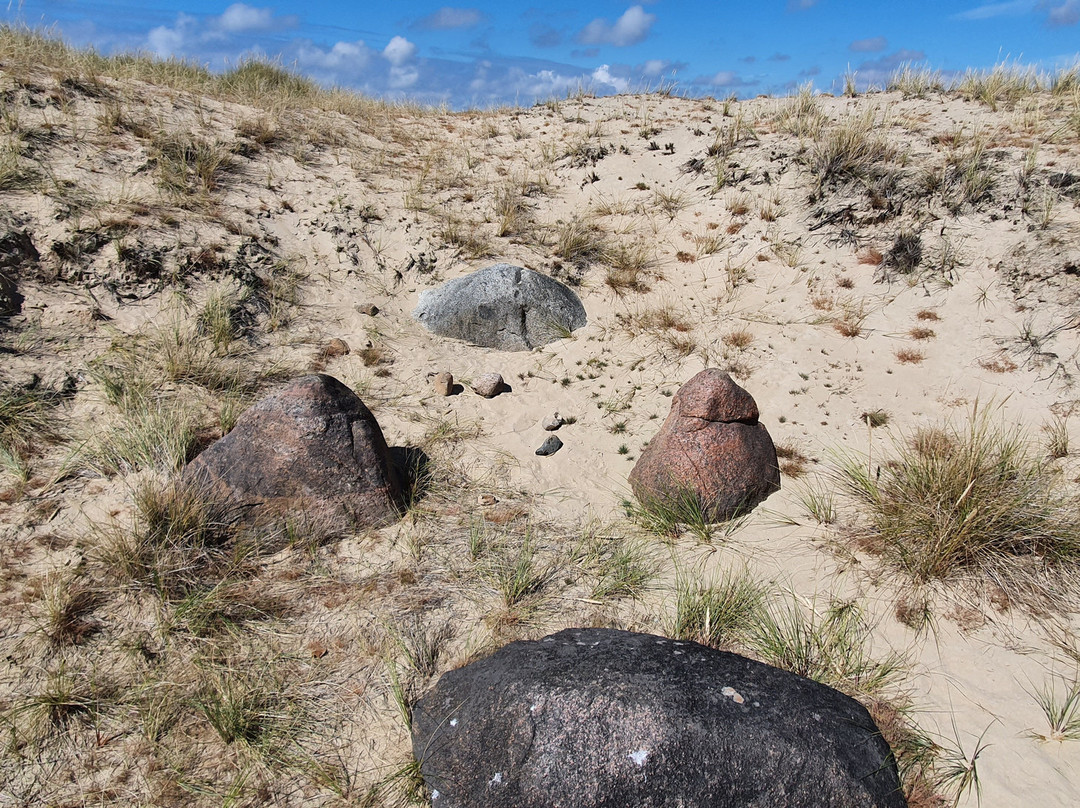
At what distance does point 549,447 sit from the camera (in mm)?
5457

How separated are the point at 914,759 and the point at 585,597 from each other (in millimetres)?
1833

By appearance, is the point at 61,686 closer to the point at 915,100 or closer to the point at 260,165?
the point at 260,165

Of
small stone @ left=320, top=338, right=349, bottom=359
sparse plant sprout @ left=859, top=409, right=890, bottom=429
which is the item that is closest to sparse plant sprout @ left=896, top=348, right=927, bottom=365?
sparse plant sprout @ left=859, top=409, right=890, bottom=429

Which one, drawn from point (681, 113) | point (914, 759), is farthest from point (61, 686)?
point (681, 113)

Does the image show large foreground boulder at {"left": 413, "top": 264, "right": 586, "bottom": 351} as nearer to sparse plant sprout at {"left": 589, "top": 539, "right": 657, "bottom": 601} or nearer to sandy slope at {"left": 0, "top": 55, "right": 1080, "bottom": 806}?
sandy slope at {"left": 0, "top": 55, "right": 1080, "bottom": 806}

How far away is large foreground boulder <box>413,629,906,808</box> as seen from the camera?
7.75ft

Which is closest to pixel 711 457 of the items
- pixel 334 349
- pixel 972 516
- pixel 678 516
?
pixel 678 516

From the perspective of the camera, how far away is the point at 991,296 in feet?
20.9

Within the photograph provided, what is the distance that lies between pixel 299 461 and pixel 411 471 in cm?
101

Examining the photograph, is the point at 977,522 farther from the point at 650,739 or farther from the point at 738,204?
the point at 738,204

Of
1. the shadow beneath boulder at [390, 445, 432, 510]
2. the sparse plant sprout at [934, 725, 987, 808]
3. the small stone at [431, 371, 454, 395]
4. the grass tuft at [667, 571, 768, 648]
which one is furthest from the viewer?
the small stone at [431, 371, 454, 395]

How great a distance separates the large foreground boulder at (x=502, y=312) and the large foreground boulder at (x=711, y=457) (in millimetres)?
2486

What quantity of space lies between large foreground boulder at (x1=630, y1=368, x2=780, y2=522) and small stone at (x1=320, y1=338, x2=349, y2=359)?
130 inches

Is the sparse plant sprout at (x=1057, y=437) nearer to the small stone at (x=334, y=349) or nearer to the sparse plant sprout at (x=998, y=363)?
the sparse plant sprout at (x=998, y=363)
